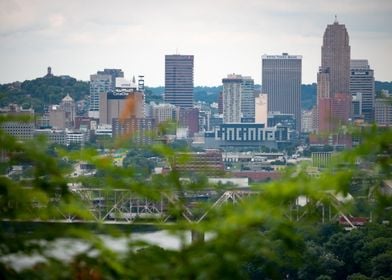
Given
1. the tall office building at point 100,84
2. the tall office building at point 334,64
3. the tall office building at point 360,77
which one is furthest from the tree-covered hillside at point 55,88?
the tall office building at point 360,77

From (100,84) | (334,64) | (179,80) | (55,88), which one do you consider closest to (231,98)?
(179,80)

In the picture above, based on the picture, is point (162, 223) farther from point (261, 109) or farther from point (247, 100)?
point (261, 109)

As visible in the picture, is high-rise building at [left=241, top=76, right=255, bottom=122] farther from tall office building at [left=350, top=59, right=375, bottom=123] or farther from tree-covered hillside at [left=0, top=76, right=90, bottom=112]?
A: tree-covered hillside at [left=0, top=76, right=90, bottom=112]

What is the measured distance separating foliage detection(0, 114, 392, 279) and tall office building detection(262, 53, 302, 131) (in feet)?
110

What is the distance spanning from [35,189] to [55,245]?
55 mm

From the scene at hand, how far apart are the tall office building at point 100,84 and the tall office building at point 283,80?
5474mm

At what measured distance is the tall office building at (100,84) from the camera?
2892cm

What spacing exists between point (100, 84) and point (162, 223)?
30.1 metres

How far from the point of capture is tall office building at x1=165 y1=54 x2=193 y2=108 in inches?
1318

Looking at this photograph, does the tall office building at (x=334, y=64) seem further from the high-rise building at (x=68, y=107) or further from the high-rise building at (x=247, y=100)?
the high-rise building at (x=68, y=107)

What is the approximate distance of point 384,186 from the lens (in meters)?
0.88

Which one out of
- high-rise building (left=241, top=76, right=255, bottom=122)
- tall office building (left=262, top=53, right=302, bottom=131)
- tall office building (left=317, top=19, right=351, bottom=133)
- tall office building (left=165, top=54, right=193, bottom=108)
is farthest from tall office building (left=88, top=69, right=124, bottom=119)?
tall office building (left=317, top=19, right=351, bottom=133)

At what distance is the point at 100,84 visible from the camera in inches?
1211

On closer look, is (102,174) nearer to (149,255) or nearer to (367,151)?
(149,255)
